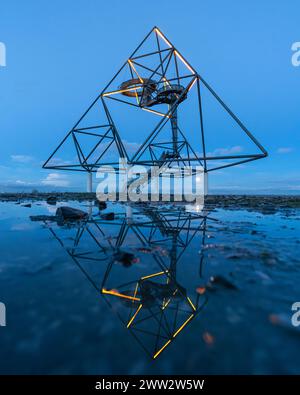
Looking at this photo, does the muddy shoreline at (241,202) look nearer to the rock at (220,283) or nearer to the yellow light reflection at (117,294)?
the rock at (220,283)

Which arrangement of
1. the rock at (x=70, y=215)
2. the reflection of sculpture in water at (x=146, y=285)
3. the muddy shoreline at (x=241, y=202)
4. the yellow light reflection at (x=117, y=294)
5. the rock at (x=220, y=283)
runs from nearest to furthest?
the reflection of sculpture in water at (x=146, y=285)
the yellow light reflection at (x=117, y=294)
the rock at (x=220, y=283)
the rock at (x=70, y=215)
the muddy shoreline at (x=241, y=202)

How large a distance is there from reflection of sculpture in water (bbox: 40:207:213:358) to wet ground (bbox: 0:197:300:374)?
12mm

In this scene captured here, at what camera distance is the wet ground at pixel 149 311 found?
1362 millimetres

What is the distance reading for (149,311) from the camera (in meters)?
1.95

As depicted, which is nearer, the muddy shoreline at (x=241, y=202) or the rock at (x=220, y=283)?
the rock at (x=220, y=283)

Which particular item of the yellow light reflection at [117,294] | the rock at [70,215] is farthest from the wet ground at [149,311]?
the rock at [70,215]

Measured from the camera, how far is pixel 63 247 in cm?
407

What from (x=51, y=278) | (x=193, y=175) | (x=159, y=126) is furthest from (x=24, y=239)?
(x=193, y=175)

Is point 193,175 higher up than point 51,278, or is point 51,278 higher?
point 193,175

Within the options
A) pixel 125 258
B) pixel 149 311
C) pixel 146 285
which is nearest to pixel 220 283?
pixel 146 285

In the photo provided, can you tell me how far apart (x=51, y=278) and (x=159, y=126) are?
34.0 ft

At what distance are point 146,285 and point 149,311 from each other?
55 centimetres

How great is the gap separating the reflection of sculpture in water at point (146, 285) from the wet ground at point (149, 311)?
1 centimetres
